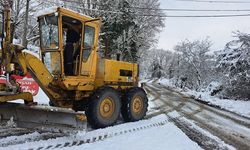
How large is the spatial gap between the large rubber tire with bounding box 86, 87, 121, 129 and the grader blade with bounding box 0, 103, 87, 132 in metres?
1.34

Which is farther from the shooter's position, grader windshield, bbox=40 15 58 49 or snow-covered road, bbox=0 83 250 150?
grader windshield, bbox=40 15 58 49

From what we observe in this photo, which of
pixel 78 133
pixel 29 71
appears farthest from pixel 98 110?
pixel 29 71

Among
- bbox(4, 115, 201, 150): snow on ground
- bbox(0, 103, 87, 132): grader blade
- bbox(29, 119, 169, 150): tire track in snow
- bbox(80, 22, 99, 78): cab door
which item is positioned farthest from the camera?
bbox(80, 22, 99, 78): cab door

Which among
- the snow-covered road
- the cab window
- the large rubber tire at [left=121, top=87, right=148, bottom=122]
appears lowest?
the snow-covered road

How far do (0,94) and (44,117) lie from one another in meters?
1.02

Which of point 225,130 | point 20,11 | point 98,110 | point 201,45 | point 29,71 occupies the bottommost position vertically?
point 225,130

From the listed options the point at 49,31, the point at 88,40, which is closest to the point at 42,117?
the point at 49,31

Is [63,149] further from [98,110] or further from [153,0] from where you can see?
[153,0]

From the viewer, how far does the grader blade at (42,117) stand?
7.04 metres

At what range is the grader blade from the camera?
23.1 feet

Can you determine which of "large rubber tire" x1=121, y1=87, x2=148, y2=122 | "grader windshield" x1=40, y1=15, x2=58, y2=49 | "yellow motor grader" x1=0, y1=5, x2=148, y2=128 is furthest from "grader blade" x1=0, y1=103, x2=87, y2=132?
"large rubber tire" x1=121, y1=87, x2=148, y2=122

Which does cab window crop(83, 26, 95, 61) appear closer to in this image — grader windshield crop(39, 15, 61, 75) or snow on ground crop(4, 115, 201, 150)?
grader windshield crop(39, 15, 61, 75)

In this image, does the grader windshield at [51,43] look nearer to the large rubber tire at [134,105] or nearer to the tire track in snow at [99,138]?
the tire track in snow at [99,138]

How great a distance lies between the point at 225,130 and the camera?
9711 millimetres
